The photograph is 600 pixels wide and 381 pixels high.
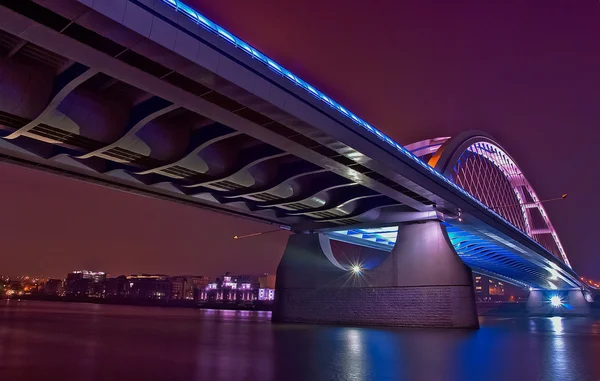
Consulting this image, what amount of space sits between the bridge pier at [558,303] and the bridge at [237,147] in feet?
255

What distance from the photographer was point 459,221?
119 ft

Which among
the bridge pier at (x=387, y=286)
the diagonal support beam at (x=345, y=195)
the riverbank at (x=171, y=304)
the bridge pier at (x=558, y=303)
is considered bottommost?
the riverbank at (x=171, y=304)

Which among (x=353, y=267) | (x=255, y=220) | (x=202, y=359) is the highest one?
(x=255, y=220)

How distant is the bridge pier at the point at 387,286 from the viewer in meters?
30.5

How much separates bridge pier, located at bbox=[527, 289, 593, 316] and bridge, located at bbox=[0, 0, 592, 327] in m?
77.8

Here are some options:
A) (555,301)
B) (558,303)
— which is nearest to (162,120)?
(558,303)

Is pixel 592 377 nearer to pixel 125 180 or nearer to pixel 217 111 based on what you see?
pixel 217 111

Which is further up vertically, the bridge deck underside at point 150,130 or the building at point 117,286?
the bridge deck underside at point 150,130

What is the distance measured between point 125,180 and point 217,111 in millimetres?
→ 11944

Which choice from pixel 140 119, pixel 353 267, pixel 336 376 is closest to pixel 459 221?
pixel 353 267

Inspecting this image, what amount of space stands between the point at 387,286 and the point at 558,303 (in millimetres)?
101787

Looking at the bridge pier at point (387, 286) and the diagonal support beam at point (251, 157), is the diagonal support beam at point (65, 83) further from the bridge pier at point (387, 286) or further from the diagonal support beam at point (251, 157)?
the bridge pier at point (387, 286)

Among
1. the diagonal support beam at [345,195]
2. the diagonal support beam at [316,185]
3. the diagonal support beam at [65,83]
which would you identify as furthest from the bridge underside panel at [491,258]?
the diagonal support beam at [65,83]

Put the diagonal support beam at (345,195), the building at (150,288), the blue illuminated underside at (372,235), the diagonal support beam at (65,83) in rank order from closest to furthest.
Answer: the diagonal support beam at (65,83), the diagonal support beam at (345,195), the blue illuminated underside at (372,235), the building at (150,288)
